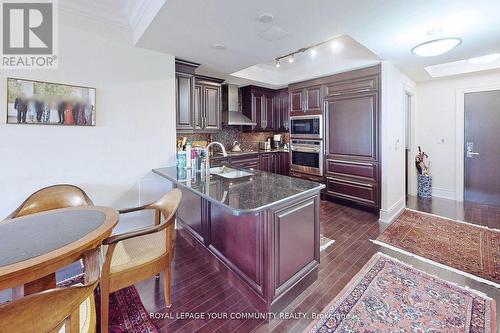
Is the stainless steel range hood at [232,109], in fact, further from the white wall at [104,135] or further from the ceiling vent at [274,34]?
the ceiling vent at [274,34]

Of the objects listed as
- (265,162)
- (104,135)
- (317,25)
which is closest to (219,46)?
(317,25)

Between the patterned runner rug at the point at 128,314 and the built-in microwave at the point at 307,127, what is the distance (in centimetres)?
375

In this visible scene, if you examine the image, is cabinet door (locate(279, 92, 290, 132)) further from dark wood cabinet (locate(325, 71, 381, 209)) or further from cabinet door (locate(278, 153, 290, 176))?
dark wood cabinet (locate(325, 71, 381, 209))

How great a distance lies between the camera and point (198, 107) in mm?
3842

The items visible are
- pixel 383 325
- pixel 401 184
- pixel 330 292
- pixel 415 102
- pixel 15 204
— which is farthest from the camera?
pixel 415 102

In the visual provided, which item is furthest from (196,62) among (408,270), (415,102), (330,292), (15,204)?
(415,102)

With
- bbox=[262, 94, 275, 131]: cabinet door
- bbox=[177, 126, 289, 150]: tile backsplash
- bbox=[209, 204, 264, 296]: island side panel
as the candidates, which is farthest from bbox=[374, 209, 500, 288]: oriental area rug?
bbox=[177, 126, 289, 150]: tile backsplash

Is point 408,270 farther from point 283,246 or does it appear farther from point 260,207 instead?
point 260,207

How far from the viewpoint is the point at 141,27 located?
2.48 meters

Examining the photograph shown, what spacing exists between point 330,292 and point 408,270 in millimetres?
877

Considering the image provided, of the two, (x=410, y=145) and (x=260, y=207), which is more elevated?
(x=410, y=145)

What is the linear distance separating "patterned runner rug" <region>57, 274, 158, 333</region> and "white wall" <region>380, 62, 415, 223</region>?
336 centimetres

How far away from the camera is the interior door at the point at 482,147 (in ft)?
13.5

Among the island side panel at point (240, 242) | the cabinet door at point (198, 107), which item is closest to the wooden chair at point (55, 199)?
the island side panel at point (240, 242)
